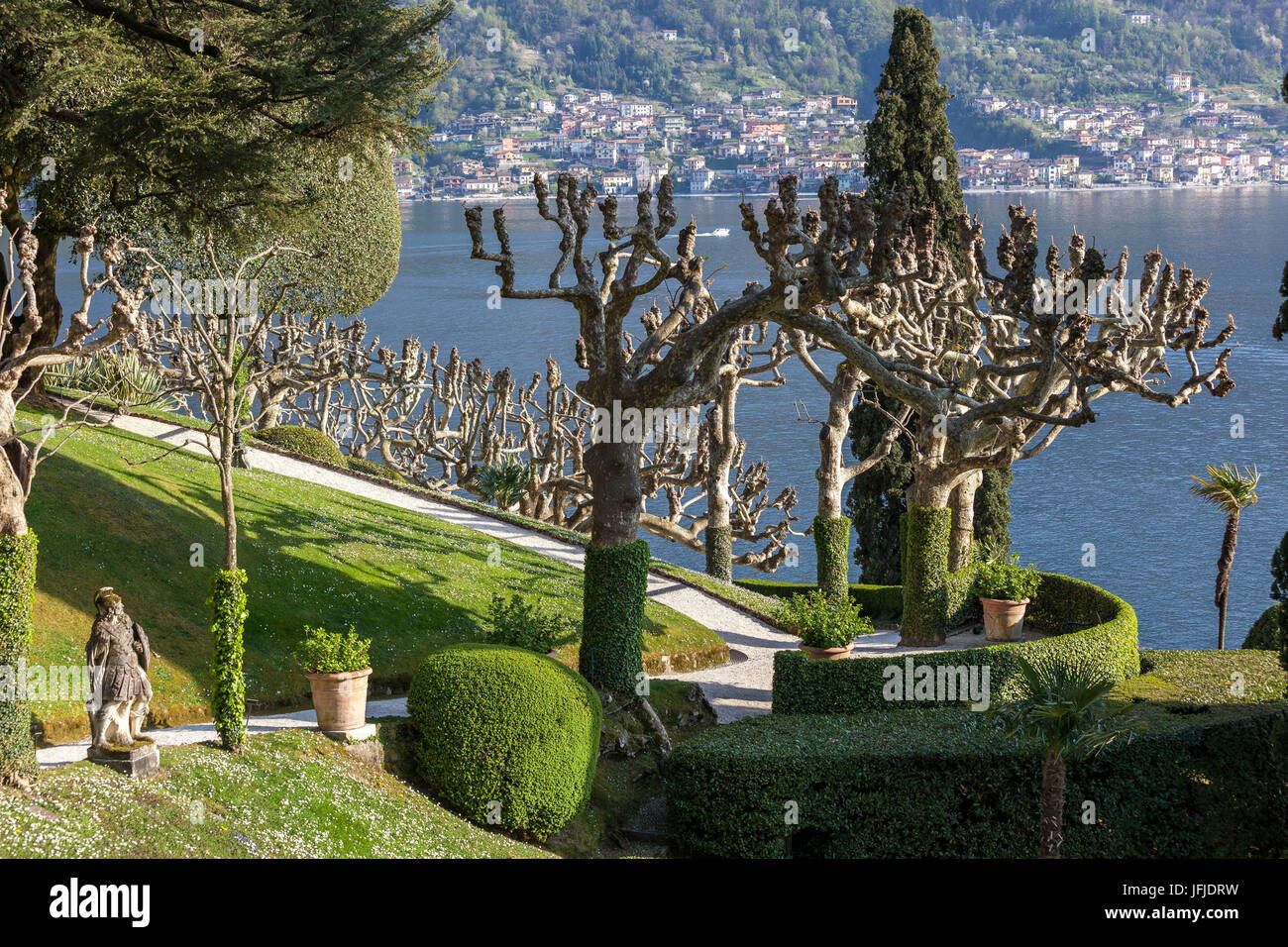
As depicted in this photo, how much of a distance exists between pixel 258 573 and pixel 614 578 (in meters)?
7.46

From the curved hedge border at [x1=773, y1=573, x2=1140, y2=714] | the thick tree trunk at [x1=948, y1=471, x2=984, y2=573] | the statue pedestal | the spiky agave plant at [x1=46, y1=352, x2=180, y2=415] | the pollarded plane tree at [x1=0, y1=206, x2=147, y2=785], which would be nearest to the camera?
the pollarded plane tree at [x1=0, y1=206, x2=147, y2=785]

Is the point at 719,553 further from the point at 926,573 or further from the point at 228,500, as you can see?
the point at 228,500

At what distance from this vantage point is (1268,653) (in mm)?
25047

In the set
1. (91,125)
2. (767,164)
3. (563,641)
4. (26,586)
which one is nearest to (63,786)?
(26,586)

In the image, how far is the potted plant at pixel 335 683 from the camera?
17047mm

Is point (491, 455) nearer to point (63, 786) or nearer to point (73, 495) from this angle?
point (73, 495)

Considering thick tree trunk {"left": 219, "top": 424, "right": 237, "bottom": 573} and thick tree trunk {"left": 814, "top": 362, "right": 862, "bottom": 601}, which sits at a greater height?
thick tree trunk {"left": 219, "top": 424, "right": 237, "bottom": 573}

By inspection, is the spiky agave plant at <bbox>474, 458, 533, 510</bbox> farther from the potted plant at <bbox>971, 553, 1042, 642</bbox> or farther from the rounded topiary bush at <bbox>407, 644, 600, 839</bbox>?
the rounded topiary bush at <bbox>407, 644, 600, 839</bbox>

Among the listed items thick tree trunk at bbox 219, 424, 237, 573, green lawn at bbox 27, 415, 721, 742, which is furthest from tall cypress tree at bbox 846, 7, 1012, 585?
thick tree trunk at bbox 219, 424, 237, 573

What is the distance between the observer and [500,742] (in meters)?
17.3

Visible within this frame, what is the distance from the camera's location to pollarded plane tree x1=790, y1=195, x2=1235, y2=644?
22078 mm

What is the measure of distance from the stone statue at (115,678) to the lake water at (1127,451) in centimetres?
3149

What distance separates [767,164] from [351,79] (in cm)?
17326

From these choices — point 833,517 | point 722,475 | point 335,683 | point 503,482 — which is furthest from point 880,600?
point 335,683
